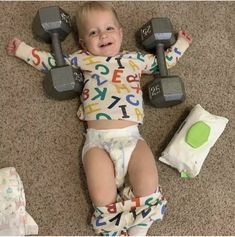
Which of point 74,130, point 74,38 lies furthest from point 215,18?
point 74,130

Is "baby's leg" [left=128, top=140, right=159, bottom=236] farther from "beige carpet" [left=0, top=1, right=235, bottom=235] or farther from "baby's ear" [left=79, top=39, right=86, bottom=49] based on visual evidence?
"baby's ear" [left=79, top=39, right=86, bottom=49]

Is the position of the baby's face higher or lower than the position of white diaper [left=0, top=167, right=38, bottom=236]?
higher

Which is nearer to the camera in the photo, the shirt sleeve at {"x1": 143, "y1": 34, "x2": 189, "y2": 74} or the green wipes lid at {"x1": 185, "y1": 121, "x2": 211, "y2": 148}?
the green wipes lid at {"x1": 185, "y1": 121, "x2": 211, "y2": 148}

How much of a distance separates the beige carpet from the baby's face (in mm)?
122

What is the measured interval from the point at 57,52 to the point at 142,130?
1.20 ft

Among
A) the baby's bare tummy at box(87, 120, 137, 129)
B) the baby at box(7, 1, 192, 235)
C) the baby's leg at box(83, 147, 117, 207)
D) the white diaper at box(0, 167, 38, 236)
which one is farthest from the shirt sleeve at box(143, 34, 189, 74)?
the white diaper at box(0, 167, 38, 236)

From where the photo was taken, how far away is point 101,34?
1.38 meters

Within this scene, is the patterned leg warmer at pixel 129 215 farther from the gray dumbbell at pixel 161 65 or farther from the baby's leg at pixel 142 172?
the gray dumbbell at pixel 161 65

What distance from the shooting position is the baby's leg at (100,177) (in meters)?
1.26

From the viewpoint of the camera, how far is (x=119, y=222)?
1259mm

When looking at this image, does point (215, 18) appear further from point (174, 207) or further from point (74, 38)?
point (174, 207)

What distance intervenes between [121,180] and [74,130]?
23 centimetres

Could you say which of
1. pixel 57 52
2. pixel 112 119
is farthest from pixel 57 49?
pixel 112 119

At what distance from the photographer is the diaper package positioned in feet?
4.39
